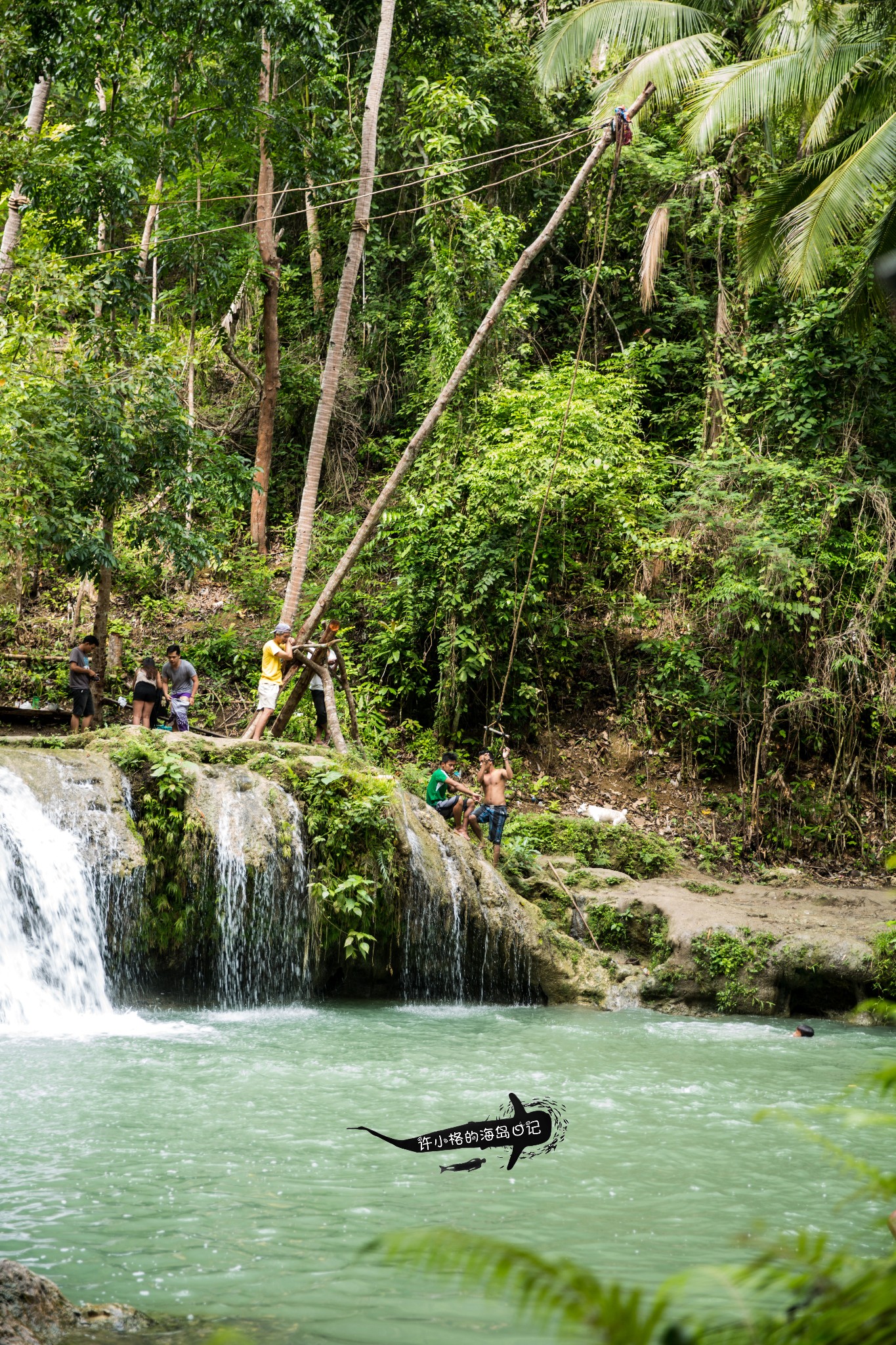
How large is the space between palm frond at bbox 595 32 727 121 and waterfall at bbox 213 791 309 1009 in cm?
1191

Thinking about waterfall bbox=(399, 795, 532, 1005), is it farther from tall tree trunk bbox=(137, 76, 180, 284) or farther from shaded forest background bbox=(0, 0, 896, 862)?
tall tree trunk bbox=(137, 76, 180, 284)

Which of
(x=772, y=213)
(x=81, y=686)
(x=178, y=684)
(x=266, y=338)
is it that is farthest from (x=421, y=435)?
(x=266, y=338)

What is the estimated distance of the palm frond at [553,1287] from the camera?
103cm

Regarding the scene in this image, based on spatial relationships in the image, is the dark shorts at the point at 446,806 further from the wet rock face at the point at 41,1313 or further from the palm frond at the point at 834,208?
the wet rock face at the point at 41,1313

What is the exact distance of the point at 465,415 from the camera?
18547 millimetres

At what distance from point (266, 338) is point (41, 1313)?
19150 mm

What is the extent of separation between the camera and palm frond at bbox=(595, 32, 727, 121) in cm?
1572

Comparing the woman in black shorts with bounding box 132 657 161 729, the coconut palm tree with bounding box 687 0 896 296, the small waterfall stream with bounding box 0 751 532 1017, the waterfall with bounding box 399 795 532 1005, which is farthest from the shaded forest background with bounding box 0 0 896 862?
the small waterfall stream with bounding box 0 751 532 1017

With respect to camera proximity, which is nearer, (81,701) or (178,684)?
(178,684)

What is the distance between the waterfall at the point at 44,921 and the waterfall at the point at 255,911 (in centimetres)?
126

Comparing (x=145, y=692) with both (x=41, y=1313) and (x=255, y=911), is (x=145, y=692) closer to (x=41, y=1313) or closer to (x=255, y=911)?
(x=255, y=911)

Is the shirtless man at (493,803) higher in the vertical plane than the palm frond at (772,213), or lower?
lower

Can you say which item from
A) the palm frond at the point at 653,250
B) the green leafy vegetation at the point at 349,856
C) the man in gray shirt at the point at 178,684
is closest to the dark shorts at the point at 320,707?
the man in gray shirt at the point at 178,684

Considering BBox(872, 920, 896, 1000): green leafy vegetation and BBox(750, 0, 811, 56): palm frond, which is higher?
BBox(750, 0, 811, 56): palm frond
